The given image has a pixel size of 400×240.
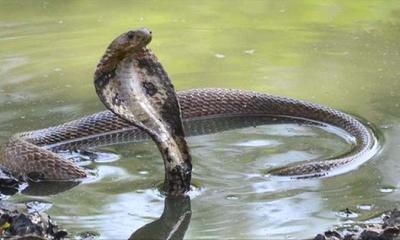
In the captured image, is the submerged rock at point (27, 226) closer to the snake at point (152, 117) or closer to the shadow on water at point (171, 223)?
the shadow on water at point (171, 223)

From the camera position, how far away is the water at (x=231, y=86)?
4.48 m

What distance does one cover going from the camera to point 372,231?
368 cm

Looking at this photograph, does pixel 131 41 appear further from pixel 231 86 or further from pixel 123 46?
pixel 231 86

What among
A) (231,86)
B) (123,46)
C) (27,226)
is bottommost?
(231,86)

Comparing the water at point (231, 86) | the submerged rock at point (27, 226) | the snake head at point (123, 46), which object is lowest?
the water at point (231, 86)

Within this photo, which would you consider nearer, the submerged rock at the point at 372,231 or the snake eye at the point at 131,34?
the submerged rock at the point at 372,231

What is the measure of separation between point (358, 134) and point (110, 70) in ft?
5.97

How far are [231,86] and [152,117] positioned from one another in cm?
262

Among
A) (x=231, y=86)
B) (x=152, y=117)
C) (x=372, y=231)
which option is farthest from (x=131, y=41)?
(x=231, y=86)

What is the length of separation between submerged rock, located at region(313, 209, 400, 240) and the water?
213mm

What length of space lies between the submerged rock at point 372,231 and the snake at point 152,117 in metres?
0.90

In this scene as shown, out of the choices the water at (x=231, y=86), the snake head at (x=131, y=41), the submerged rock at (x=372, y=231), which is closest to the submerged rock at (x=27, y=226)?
the water at (x=231, y=86)

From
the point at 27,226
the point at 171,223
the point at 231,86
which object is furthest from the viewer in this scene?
the point at 231,86

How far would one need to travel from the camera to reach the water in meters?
4.48
